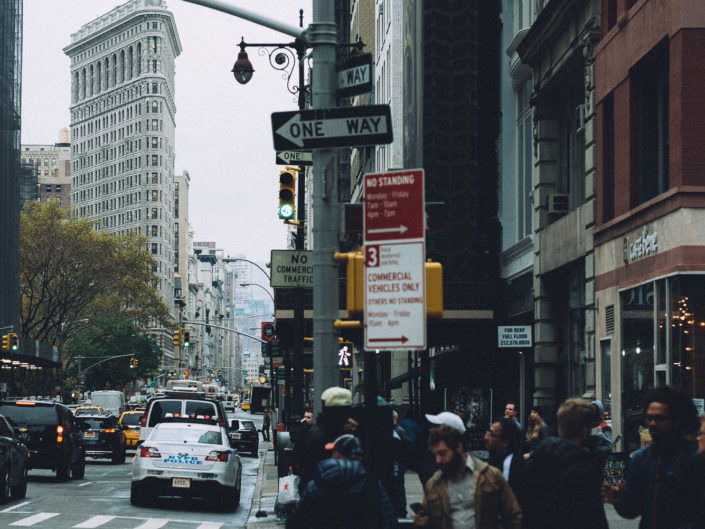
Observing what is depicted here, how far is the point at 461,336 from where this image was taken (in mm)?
34875

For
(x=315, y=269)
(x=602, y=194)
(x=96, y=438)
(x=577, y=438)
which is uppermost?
(x=602, y=194)

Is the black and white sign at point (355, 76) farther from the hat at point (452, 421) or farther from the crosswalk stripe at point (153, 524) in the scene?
the crosswalk stripe at point (153, 524)

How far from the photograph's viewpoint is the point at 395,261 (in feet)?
25.2

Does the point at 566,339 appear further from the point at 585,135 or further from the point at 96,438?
the point at 96,438

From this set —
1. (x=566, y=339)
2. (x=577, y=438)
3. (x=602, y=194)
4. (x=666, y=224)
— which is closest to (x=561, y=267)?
(x=566, y=339)

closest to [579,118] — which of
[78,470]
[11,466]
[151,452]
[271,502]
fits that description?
[271,502]

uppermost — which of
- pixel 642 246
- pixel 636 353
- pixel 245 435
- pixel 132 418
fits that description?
pixel 642 246

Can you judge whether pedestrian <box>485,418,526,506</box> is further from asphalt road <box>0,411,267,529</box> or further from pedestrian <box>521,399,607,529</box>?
asphalt road <box>0,411,267,529</box>

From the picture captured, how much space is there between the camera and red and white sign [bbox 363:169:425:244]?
306 inches

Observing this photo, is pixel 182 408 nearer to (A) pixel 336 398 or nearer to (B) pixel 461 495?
(A) pixel 336 398

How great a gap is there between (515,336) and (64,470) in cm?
1103

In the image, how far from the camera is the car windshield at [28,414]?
28078mm

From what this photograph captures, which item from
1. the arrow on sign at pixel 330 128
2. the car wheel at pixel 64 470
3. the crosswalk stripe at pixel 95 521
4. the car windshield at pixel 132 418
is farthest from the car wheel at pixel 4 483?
the car windshield at pixel 132 418

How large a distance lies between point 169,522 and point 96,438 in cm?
2056
